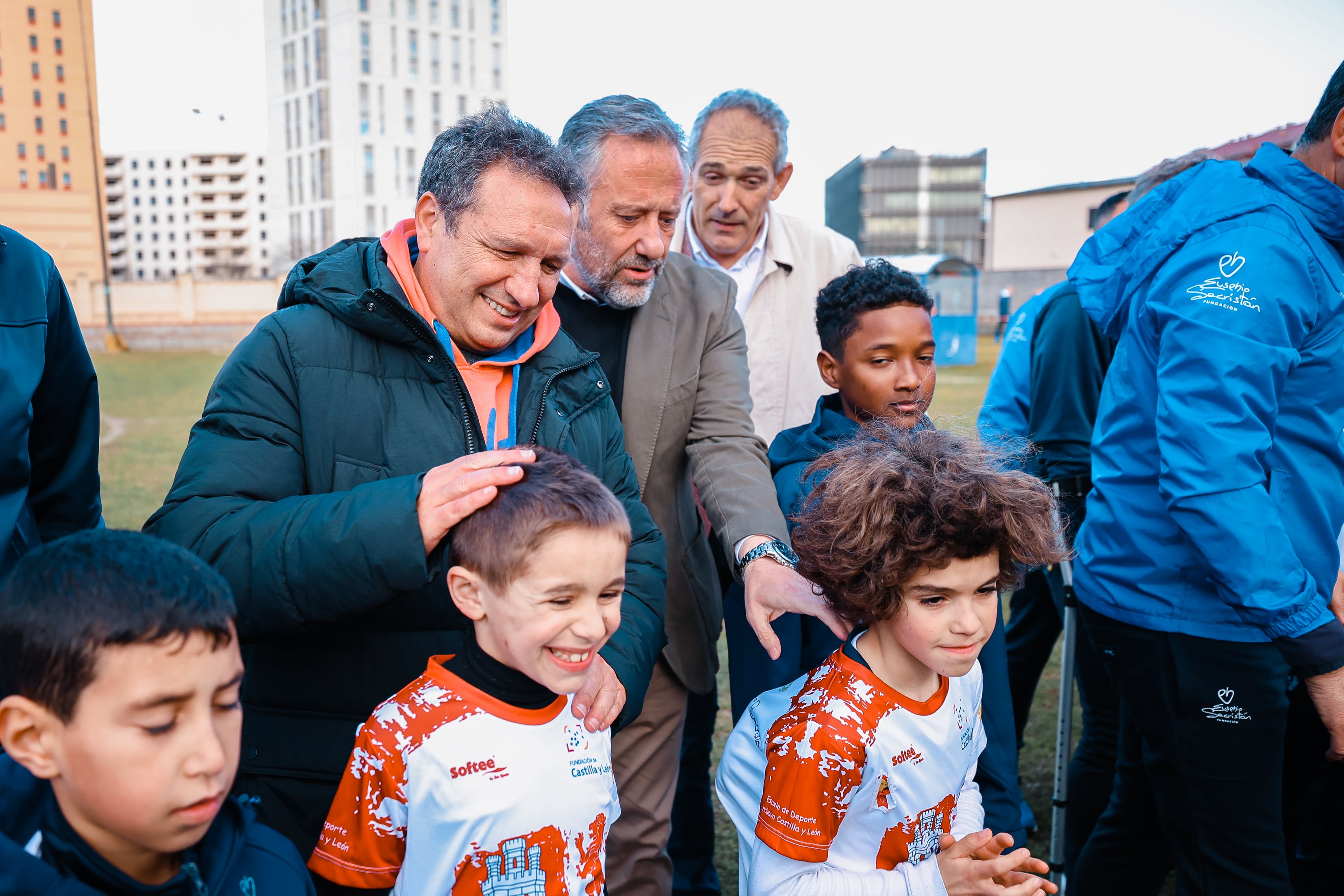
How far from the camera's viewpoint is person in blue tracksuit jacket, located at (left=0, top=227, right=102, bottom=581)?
5.74 ft

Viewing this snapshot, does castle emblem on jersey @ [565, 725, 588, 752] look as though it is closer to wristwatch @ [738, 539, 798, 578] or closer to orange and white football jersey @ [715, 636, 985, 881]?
orange and white football jersey @ [715, 636, 985, 881]

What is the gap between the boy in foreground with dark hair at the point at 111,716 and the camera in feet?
3.76

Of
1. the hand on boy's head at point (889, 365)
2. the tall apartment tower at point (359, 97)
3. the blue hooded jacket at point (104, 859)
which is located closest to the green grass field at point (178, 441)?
the hand on boy's head at point (889, 365)

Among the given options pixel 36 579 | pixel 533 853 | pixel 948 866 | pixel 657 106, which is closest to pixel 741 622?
pixel 948 866

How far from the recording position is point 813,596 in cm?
201

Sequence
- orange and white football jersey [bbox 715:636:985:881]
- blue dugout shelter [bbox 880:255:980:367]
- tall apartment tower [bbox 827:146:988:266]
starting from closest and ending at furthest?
orange and white football jersey [bbox 715:636:985:881] → blue dugout shelter [bbox 880:255:980:367] → tall apartment tower [bbox 827:146:988:266]

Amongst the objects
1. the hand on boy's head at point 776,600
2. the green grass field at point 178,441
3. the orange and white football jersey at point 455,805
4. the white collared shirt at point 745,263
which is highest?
the white collared shirt at point 745,263

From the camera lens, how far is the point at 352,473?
1.77 metres

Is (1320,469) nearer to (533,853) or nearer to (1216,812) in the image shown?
(1216,812)

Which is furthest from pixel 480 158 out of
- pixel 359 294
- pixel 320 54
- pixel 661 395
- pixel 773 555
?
pixel 320 54

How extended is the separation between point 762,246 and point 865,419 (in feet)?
4.12

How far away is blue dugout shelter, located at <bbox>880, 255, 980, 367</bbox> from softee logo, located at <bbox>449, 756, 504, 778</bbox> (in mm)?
25679

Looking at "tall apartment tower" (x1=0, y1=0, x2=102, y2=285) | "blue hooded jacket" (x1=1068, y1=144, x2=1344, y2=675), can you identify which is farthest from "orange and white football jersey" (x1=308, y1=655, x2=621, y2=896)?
"tall apartment tower" (x1=0, y1=0, x2=102, y2=285)

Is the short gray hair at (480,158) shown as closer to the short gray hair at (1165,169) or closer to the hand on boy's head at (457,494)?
the hand on boy's head at (457,494)
